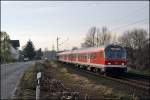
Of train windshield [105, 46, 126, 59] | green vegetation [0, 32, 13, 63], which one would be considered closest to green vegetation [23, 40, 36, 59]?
green vegetation [0, 32, 13, 63]

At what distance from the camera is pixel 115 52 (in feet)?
119

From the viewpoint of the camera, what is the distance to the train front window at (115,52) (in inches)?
1404

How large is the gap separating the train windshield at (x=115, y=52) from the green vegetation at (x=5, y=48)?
44.1 metres

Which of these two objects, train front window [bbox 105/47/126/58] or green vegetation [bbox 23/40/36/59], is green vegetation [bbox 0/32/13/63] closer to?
green vegetation [bbox 23/40/36/59]

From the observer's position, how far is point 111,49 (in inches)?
1415

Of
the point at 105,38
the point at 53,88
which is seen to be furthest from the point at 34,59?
the point at 53,88

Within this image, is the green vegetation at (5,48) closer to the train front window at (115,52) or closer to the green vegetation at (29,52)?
the green vegetation at (29,52)

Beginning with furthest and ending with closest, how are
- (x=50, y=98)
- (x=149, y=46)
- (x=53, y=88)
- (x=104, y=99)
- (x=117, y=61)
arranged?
(x=149, y=46), (x=117, y=61), (x=53, y=88), (x=104, y=99), (x=50, y=98)

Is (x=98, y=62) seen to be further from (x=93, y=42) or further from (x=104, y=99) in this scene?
(x=93, y=42)

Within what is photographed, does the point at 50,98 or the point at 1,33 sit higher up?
the point at 1,33

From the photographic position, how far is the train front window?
117 ft

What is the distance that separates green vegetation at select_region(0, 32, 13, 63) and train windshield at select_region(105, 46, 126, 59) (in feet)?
145

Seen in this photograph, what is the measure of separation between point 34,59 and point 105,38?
1675 cm

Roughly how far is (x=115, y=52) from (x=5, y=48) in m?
50.8
